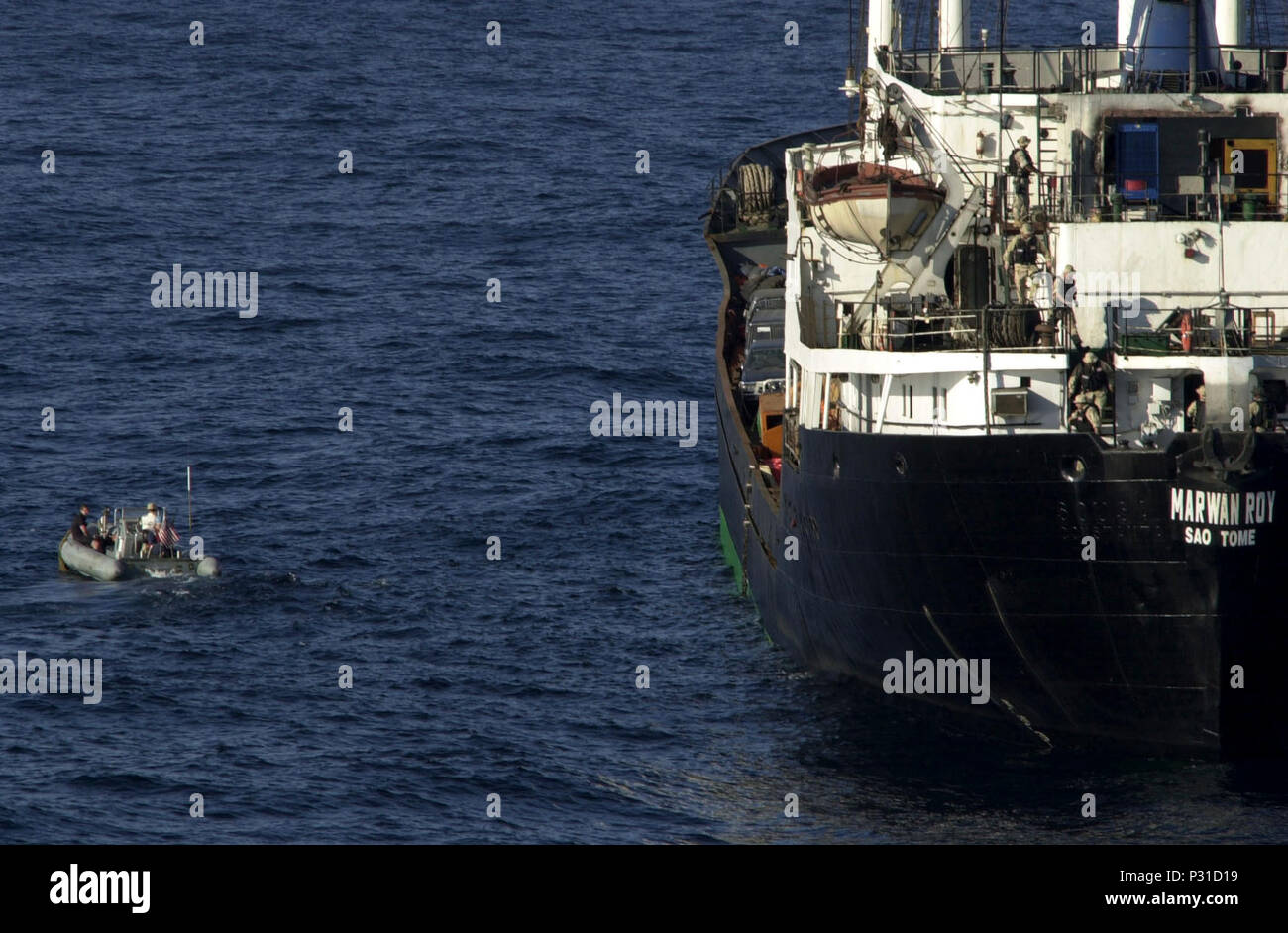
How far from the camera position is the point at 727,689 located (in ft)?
198

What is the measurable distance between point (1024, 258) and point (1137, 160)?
3.76m

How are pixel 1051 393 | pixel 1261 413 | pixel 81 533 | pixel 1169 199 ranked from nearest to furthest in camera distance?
Result: pixel 1261 413, pixel 1051 393, pixel 1169 199, pixel 81 533

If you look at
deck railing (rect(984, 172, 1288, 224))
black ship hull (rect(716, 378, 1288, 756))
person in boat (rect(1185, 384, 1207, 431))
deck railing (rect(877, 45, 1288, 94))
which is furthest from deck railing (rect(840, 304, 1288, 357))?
deck railing (rect(877, 45, 1288, 94))

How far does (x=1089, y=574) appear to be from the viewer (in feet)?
163

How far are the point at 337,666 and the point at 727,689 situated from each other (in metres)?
11.0

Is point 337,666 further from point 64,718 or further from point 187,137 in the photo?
point 187,137

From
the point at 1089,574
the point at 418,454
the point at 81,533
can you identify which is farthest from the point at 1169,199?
the point at 418,454

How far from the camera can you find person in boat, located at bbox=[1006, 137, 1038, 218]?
58750 millimetres

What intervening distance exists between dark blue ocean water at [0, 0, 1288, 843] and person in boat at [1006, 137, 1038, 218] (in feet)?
45.3

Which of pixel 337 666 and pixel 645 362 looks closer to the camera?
pixel 337 666

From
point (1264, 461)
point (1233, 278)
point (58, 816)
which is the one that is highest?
point (1233, 278)

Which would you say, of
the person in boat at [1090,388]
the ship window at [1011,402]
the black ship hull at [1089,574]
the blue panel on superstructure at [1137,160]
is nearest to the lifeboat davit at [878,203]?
the blue panel on superstructure at [1137,160]

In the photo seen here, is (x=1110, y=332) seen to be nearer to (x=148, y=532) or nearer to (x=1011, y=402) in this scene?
(x=1011, y=402)
